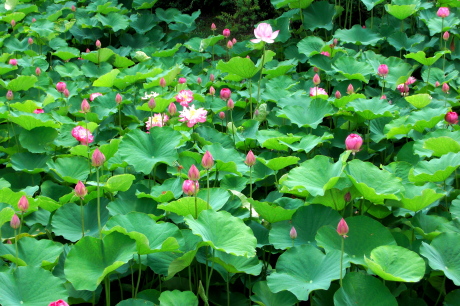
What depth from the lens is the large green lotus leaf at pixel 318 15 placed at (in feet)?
10.9

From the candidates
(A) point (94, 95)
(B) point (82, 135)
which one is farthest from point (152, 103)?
(A) point (94, 95)

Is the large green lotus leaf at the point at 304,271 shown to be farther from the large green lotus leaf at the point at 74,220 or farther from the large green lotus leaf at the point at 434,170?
the large green lotus leaf at the point at 74,220

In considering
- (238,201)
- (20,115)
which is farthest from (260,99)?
(20,115)

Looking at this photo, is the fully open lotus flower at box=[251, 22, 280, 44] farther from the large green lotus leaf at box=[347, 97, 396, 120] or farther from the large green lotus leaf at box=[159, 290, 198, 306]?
the large green lotus leaf at box=[159, 290, 198, 306]

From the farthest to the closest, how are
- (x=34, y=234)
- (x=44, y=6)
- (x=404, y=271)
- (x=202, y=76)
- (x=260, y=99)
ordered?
(x=44, y=6) → (x=202, y=76) → (x=260, y=99) → (x=34, y=234) → (x=404, y=271)

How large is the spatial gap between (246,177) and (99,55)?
166 centimetres

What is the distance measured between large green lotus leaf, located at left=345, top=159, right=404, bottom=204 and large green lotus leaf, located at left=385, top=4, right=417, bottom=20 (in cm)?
183

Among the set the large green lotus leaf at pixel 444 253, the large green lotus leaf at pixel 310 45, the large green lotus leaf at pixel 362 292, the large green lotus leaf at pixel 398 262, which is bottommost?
the large green lotus leaf at pixel 310 45

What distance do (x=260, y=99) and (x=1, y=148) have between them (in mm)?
1273

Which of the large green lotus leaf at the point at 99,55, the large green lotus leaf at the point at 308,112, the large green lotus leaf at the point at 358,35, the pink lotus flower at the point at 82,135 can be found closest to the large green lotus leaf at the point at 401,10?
the large green lotus leaf at the point at 358,35

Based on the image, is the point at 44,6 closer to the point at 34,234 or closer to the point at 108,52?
the point at 108,52

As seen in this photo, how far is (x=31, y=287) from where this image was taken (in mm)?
1296

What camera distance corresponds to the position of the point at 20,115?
2111 mm

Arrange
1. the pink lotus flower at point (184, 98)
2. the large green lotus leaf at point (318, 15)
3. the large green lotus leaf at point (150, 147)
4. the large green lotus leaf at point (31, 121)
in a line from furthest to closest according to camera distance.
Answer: the large green lotus leaf at point (318, 15) < the pink lotus flower at point (184, 98) < the large green lotus leaf at point (31, 121) < the large green lotus leaf at point (150, 147)
